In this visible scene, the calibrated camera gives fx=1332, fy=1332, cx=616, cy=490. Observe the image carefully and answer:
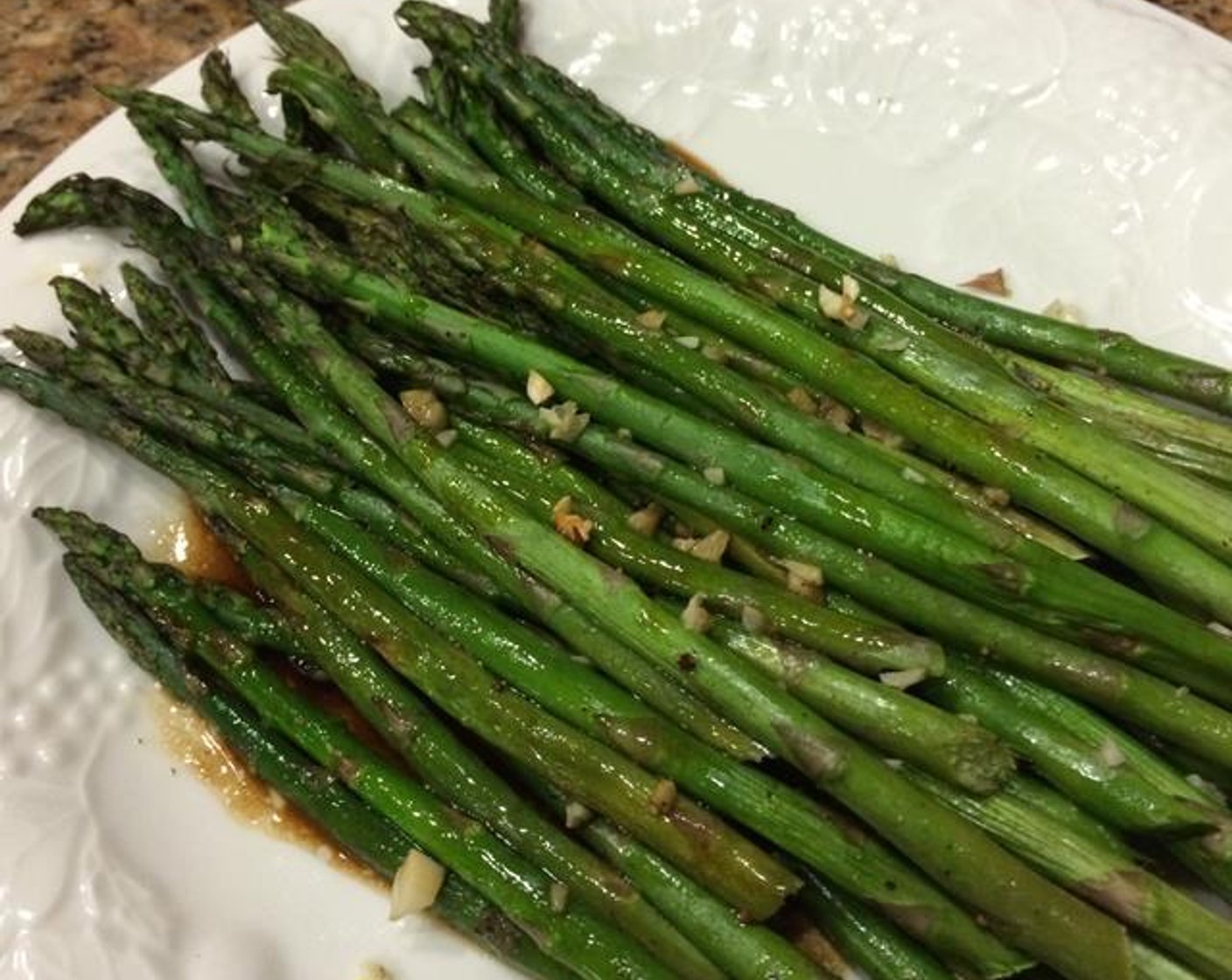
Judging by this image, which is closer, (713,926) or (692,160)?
(713,926)

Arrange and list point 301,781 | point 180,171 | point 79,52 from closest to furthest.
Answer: point 301,781 → point 180,171 → point 79,52

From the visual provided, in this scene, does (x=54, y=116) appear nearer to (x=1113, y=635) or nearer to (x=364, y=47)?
(x=364, y=47)

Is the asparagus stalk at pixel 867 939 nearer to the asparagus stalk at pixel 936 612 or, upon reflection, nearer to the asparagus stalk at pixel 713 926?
the asparagus stalk at pixel 713 926

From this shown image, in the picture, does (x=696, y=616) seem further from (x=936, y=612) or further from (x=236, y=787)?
(x=236, y=787)

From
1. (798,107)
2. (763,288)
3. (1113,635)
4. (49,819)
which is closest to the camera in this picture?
(1113,635)

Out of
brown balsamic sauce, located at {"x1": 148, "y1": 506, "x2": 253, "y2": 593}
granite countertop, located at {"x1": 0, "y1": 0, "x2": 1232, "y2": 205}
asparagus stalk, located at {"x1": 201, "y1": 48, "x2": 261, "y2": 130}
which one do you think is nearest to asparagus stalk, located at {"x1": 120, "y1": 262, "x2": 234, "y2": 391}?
brown balsamic sauce, located at {"x1": 148, "y1": 506, "x2": 253, "y2": 593}

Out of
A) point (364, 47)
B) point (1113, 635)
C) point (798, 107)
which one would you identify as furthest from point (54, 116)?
point (1113, 635)

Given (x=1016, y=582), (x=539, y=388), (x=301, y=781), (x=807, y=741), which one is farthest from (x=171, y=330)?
(x=1016, y=582)
